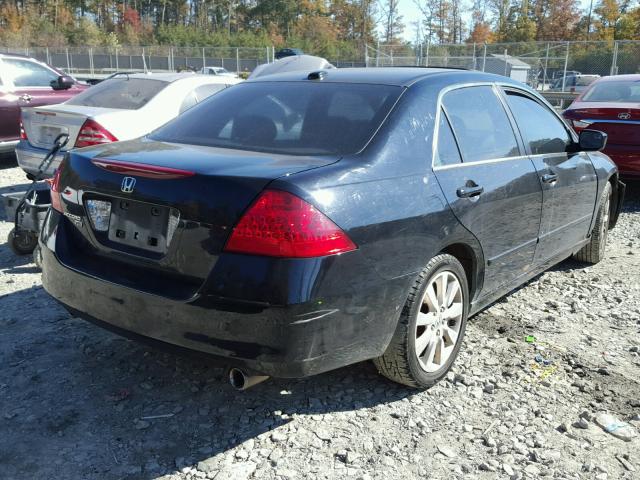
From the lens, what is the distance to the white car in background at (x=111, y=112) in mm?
6121

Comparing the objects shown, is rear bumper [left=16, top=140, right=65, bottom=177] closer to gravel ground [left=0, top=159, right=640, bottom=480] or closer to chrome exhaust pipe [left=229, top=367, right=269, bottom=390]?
gravel ground [left=0, top=159, right=640, bottom=480]

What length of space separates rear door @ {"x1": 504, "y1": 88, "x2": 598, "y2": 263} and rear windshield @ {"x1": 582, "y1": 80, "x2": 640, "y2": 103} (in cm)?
407

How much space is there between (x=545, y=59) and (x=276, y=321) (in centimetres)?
2579

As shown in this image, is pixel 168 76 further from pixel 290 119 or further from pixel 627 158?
pixel 627 158

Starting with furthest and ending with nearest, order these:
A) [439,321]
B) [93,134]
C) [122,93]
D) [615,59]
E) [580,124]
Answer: [615,59], [580,124], [122,93], [93,134], [439,321]

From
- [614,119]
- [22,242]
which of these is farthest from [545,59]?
[22,242]

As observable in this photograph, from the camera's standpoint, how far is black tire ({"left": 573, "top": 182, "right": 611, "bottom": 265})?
5340 mm

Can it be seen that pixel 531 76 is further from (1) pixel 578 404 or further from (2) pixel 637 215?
(1) pixel 578 404

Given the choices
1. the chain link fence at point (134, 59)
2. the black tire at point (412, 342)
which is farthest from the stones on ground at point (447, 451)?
the chain link fence at point (134, 59)

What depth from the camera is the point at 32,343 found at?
369 centimetres

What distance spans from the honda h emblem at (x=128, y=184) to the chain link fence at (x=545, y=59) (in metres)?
23.3

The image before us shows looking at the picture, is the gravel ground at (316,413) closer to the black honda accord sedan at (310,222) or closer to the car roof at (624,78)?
the black honda accord sedan at (310,222)

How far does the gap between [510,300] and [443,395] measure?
167 centimetres

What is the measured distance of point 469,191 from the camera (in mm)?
3219
